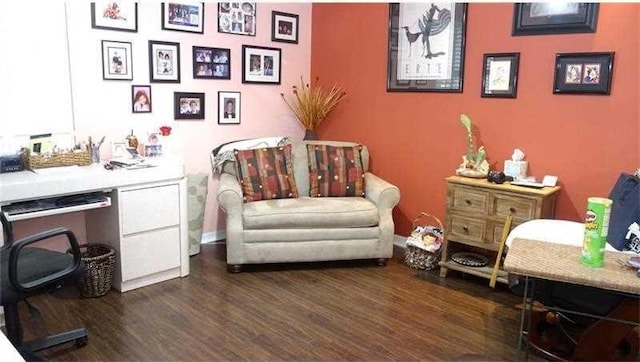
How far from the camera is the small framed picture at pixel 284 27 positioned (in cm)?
435

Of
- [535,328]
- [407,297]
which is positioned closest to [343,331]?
[407,297]

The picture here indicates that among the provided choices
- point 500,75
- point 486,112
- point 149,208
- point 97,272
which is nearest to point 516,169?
point 486,112

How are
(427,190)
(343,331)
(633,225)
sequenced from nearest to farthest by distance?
(633,225) → (343,331) → (427,190)

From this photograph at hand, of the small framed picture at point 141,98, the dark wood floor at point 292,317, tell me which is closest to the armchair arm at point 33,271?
the dark wood floor at point 292,317

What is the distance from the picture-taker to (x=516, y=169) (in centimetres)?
340

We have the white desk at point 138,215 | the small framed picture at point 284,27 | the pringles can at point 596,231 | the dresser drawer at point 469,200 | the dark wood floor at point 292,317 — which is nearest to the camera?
the pringles can at point 596,231

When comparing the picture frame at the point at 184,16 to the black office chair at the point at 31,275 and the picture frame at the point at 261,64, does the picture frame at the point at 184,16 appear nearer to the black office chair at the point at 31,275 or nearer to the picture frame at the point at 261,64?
the picture frame at the point at 261,64

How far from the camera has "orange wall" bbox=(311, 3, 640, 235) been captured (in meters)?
3.07

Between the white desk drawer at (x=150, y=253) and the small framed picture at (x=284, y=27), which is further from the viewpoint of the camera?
the small framed picture at (x=284, y=27)

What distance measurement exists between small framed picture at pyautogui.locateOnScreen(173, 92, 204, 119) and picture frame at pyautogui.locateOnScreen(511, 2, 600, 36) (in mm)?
2326

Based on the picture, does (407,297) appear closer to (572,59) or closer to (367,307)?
(367,307)

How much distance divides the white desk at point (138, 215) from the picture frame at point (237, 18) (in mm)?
1287

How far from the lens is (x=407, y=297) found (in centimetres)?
322

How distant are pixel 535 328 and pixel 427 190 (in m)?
1.49
